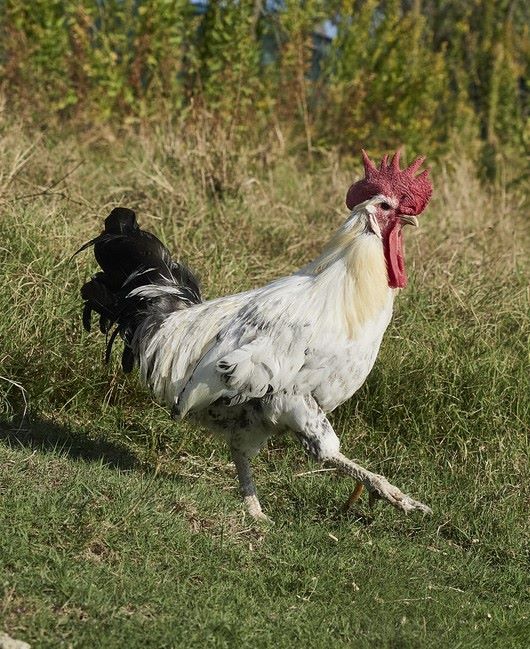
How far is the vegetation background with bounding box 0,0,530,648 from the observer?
3.86 meters

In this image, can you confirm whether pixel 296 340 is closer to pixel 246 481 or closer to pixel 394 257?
pixel 394 257

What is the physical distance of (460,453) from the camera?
569cm

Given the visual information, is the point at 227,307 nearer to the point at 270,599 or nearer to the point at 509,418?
the point at 270,599

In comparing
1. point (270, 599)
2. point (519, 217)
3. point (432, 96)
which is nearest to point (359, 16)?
point (432, 96)

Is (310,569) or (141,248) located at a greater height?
(141,248)

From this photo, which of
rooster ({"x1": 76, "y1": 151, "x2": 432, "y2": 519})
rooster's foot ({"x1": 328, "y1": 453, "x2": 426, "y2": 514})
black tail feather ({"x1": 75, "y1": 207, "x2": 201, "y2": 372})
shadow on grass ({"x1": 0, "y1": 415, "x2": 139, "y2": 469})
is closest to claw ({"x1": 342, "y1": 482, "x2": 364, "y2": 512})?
rooster ({"x1": 76, "y1": 151, "x2": 432, "y2": 519})

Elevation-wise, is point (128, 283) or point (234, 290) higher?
point (128, 283)

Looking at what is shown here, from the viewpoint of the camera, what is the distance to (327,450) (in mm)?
4473

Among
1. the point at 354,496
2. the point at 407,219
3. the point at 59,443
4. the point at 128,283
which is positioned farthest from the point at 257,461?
the point at 407,219

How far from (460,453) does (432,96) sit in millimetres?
6280

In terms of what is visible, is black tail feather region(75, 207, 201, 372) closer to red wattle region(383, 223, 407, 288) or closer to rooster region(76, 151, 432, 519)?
rooster region(76, 151, 432, 519)

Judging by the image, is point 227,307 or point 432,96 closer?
point 227,307

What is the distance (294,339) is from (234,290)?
2.12 m

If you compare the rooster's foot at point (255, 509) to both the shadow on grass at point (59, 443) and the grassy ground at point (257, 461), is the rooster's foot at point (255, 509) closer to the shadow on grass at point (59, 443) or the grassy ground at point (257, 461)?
the grassy ground at point (257, 461)
